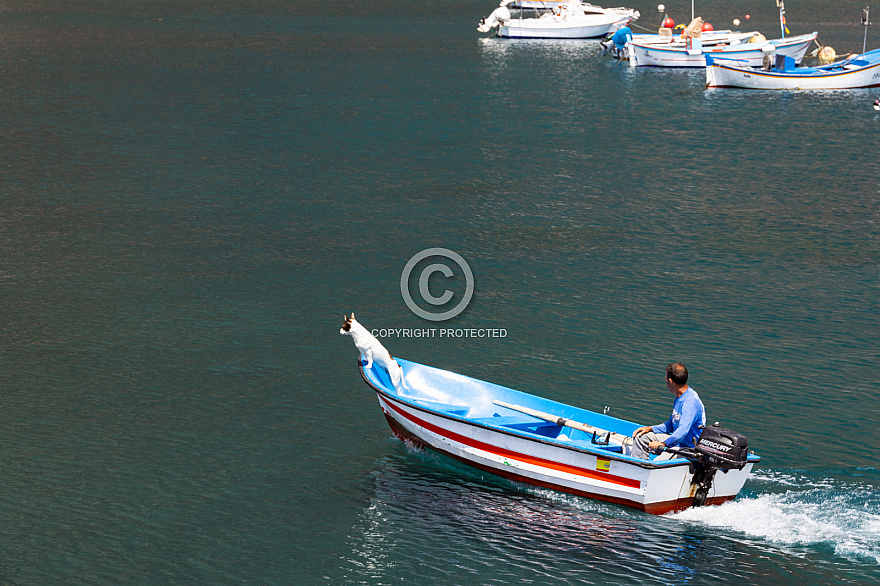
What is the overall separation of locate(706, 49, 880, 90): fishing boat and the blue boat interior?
53692 mm

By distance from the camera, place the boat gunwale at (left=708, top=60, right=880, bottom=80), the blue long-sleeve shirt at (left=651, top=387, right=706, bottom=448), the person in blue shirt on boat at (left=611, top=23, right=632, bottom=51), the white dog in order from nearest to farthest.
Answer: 1. the blue long-sleeve shirt at (left=651, top=387, right=706, bottom=448)
2. the white dog
3. the boat gunwale at (left=708, top=60, right=880, bottom=80)
4. the person in blue shirt on boat at (left=611, top=23, right=632, bottom=51)

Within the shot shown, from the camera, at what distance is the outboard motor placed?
17.5 m

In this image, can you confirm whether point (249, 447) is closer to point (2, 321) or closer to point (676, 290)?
point (2, 321)

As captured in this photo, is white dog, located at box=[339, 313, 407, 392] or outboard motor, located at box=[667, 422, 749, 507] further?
white dog, located at box=[339, 313, 407, 392]

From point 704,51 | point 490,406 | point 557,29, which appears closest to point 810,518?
point 490,406

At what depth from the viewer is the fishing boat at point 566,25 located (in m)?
96.5

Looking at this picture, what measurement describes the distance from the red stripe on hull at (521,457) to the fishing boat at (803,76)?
182 feet

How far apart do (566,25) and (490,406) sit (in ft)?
271

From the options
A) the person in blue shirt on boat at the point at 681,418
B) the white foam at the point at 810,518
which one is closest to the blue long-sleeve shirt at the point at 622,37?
the white foam at the point at 810,518

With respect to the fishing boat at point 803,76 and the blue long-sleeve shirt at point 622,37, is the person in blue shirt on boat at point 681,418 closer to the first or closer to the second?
the fishing boat at point 803,76

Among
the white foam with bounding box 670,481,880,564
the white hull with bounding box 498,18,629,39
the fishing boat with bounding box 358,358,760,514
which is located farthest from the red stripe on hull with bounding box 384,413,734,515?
the white hull with bounding box 498,18,629,39

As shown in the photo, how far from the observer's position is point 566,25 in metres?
97.1

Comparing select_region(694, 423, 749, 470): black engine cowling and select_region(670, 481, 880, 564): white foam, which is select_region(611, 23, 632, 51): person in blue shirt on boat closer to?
select_region(670, 481, 880, 564): white foam

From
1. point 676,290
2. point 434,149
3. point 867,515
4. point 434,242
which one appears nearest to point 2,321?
point 434,242
